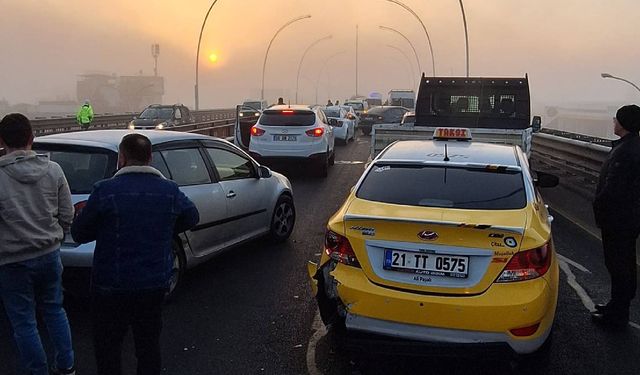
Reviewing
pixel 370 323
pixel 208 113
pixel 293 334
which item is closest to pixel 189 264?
pixel 293 334

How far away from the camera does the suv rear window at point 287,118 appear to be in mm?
13570

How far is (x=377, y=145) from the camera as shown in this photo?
10234 mm

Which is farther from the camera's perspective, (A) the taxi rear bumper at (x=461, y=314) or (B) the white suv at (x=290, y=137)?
(B) the white suv at (x=290, y=137)

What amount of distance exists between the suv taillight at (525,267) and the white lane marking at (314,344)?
1416 mm

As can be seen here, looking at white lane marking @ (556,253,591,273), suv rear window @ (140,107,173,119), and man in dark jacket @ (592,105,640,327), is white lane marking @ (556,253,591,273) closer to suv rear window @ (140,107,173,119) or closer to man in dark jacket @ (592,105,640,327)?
man in dark jacket @ (592,105,640,327)

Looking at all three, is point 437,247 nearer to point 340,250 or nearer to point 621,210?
point 340,250

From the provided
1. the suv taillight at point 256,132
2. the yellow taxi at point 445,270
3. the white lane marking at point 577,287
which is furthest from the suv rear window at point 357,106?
the yellow taxi at point 445,270

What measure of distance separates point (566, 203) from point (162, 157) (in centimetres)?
779

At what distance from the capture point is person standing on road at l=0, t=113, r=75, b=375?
10.3 ft

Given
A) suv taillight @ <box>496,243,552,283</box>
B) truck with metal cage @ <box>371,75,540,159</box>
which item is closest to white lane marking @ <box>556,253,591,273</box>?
suv taillight @ <box>496,243,552,283</box>

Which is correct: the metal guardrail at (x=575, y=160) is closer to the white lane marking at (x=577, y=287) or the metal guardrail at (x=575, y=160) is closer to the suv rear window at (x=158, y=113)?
the white lane marking at (x=577, y=287)

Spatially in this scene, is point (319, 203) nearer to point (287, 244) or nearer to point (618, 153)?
point (287, 244)

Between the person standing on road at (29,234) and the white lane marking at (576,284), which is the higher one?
the person standing on road at (29,234)

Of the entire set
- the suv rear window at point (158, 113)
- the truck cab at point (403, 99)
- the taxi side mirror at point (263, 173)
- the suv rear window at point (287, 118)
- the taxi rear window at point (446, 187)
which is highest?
the truck cab at point (403, 99)
